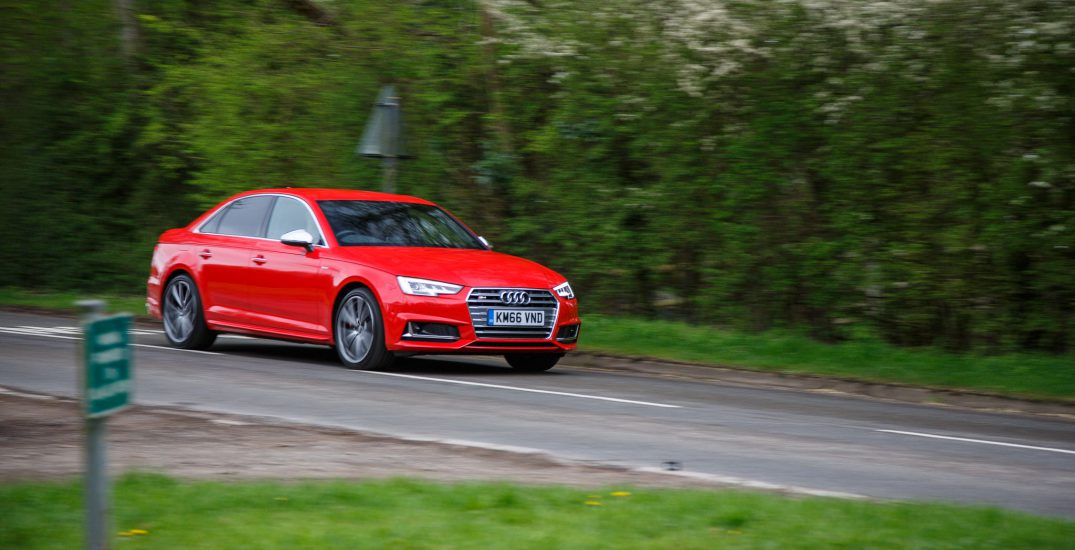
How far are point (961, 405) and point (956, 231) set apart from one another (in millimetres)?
2447

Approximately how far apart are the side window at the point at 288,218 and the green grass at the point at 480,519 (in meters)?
6.78

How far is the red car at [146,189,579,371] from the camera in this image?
1217 centimetres

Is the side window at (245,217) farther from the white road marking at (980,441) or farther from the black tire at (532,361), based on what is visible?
the white road marking at (980,441)

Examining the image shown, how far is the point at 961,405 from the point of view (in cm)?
1223

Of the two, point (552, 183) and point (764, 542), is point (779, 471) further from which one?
point (552, 183)

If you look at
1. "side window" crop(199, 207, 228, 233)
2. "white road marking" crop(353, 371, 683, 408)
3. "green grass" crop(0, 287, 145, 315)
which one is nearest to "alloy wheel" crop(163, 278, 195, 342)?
"side window" crop(199, 207, 228, 233)

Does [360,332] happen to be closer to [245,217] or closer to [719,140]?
[245,217]

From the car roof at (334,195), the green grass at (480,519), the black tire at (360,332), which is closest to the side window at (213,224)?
the car roof at (334,195)

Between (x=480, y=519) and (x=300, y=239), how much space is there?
7.41 meters

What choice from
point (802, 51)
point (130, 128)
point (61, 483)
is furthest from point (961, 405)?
point (130, 128)

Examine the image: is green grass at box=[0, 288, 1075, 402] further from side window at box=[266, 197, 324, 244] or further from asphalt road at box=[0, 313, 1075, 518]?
side window at box=[266, 197, 324, 244]

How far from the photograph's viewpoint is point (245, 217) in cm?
1395

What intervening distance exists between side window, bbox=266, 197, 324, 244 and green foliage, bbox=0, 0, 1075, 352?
4157 mm

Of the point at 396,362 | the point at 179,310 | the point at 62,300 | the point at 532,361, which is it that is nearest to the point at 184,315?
the point at 179,310
